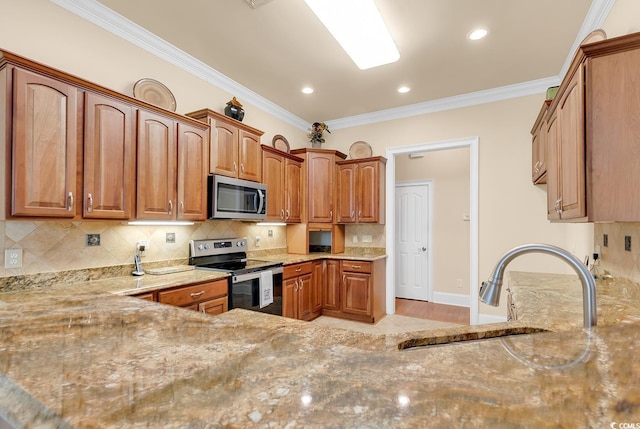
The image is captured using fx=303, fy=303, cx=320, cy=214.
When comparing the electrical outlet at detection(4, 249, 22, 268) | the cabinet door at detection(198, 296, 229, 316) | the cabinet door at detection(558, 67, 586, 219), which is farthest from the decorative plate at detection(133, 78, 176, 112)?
the cabinet door at detection(558, 67, 586, 219)

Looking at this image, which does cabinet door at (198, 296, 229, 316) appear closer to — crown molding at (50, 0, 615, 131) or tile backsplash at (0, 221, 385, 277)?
tile backsplash at (0, 221, 385, 277)

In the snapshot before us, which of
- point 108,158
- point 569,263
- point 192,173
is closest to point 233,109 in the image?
point 192,173

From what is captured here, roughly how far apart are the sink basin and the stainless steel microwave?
2.39 meters

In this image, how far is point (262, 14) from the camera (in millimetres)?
2424

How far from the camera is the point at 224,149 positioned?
3061mm

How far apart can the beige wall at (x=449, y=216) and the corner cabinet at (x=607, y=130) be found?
3502mm

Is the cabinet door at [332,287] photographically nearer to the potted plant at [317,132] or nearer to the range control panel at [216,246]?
the range control panel at [216,246]

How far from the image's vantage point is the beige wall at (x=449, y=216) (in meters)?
4.98

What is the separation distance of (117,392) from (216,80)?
3469mm

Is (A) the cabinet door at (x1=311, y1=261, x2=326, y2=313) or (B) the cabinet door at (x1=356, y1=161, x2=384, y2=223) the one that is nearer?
(A) the cabinet door at (x1=311, y1=261, x2=326, y2=313)

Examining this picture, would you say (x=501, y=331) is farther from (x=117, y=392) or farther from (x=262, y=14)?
(x=262, y=14)

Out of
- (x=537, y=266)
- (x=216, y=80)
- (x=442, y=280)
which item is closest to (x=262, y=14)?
(x=216, y=80)

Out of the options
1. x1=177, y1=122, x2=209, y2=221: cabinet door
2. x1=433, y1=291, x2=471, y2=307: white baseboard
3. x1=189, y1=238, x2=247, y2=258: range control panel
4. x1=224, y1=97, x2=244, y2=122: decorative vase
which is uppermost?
x1=224, y1=97, x2=244, y2=122: decorative vase

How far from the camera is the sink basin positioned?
35.9 inches
